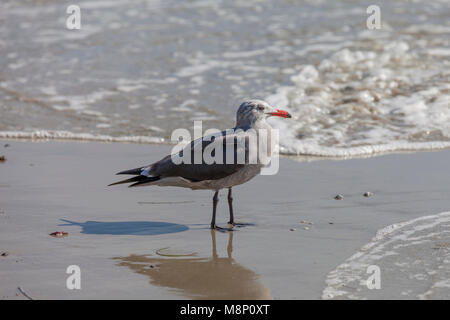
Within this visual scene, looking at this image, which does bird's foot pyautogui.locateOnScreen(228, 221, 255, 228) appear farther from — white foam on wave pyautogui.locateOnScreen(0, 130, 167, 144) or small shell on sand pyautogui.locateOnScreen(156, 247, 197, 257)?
white foam on wave pyautogui.locateOnScreen(0, 130, 167, 144)

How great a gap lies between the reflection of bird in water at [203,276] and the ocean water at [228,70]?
349 cm

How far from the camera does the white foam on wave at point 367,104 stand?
344 inches

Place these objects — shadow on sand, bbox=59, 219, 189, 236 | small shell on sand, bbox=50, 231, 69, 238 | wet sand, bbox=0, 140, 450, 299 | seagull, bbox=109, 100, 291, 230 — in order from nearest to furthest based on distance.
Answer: wet sand, bbox=0, 140, 450, 299, small shell on sand, bbox=50, 231, 69, 238, shadow on sand, bbox=59, 219, 189, 236, seagull, bbox=109, 100, 291, 230

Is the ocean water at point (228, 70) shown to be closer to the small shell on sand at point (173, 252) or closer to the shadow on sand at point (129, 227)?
the shadow on sand at point (129, 227)

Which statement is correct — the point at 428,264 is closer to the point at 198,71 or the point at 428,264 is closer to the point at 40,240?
the point at 40,240

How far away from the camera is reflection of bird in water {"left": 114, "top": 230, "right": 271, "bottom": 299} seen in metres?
4.61

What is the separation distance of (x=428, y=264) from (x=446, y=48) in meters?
8.86

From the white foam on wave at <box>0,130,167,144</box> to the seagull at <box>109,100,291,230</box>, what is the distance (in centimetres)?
277

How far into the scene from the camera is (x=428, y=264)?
4.95m

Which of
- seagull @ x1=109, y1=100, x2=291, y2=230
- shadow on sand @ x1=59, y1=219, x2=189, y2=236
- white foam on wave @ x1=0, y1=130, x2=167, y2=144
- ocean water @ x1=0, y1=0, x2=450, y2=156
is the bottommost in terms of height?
shadow on sand @ x1=59, y1=219, x2=189, y2=236

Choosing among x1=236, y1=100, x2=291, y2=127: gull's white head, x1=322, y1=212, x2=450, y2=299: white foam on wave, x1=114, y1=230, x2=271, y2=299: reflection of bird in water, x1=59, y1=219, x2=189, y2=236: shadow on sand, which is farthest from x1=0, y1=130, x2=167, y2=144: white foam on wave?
x1=322, y1=212, x2=450, y2=299: white foam on wave

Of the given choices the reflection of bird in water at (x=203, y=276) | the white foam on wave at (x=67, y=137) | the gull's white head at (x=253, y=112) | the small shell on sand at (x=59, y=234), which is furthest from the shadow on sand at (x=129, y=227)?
the white foam on wave at (x=67, y=137)

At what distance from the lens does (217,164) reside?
5.98m

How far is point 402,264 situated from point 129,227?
6.95 feet
